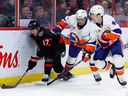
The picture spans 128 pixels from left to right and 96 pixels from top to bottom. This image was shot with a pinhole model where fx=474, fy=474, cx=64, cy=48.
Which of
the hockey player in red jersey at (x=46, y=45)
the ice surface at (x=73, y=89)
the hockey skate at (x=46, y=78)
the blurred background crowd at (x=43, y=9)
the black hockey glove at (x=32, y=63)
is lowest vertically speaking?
the ice surface at (x=73, y=89)

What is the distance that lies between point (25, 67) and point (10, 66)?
0.32 m

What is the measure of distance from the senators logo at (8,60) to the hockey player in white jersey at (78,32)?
0.73 m

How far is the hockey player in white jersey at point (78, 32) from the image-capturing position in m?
6.42

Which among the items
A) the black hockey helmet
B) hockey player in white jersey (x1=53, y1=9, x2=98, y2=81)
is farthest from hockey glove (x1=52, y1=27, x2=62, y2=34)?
the black hockey helmet

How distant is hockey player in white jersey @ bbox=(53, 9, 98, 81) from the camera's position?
6.42m

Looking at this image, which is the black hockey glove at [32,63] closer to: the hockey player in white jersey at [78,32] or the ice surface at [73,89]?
the ice surface at [73,89]

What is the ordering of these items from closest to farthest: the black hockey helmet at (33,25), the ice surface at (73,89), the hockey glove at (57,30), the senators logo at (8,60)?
the ice surface at (73,89) → the senators logo at (8,60) → the black hockey helmet at (33,25) → the hockey glove at (57,30)

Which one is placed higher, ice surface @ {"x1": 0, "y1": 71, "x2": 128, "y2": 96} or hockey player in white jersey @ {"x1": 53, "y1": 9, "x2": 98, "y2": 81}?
hockey player in white jersey @ {"x1": 53, "y1": 9, "x2": 98, "y2": 81}

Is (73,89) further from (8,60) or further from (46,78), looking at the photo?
(8,60)

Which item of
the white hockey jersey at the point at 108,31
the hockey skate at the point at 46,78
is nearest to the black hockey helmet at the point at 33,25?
the hockey skate at the point at 46,78

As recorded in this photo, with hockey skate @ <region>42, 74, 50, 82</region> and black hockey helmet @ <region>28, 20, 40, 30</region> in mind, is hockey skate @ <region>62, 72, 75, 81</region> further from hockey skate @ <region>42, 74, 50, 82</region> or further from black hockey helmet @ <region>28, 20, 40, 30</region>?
black hockey helmet @ <region>28, 20, 40, 30</region>

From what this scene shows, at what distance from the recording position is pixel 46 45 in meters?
6.41

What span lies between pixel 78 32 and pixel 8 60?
1.15 m

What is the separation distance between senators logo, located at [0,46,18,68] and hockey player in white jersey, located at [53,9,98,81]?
0.73 m
